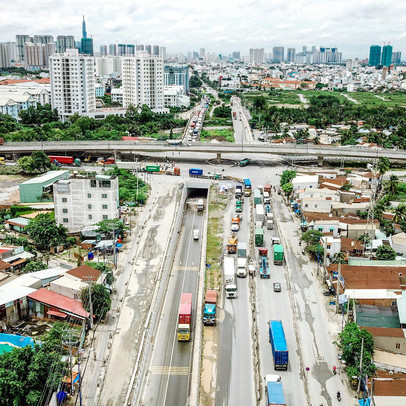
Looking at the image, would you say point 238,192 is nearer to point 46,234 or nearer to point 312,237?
point 312,237

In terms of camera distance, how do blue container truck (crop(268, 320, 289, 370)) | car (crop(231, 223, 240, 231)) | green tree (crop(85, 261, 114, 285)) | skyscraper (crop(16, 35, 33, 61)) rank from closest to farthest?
blue container truck (crop(268, 320, 289, 370))
green tree (crop(85, 261, 114, 285))
car (crop(231, 223, 240, 231))
skyscraper (crop(16, 35, 33, 61))

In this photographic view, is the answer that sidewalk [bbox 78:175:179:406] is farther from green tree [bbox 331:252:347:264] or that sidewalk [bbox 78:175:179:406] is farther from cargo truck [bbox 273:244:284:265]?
green tree [bbox 331:252:347:264]

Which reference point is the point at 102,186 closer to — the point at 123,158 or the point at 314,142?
the point at 123,158

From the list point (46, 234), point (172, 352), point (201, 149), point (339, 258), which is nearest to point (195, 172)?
point (201, 149)

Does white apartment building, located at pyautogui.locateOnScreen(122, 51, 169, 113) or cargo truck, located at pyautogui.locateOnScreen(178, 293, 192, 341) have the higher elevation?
white apartment building, located at pyautogui.locateOnScreen(122, 51, 169, 113)

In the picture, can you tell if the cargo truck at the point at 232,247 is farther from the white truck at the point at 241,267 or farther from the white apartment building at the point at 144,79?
the white apartment building at the point at 144,79

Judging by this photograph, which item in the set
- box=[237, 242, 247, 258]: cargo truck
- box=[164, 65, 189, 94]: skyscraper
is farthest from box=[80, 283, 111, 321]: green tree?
box=[164, 65, 189, 94]: skyscraper
